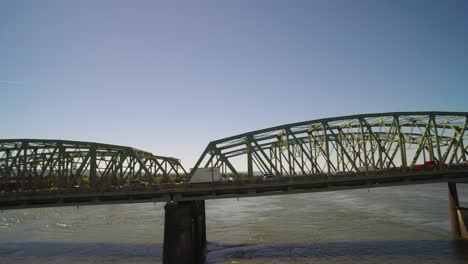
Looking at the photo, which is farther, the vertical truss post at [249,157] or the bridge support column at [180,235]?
the vertical truss post at [249,157]

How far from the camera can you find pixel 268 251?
122ft

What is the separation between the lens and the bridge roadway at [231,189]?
3403cm

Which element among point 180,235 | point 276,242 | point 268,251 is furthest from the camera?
point 276,242

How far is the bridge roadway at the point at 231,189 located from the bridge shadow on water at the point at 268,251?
7451 millimetres

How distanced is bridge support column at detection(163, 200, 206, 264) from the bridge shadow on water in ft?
13.1

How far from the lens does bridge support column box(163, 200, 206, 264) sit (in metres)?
30.9

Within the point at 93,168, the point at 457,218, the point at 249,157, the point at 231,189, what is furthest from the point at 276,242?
the point at 93,168

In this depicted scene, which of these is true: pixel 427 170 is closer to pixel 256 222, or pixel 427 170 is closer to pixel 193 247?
pixel 193 247

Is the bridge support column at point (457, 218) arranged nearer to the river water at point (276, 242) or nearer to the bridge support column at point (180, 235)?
the river water at point (276, 242)

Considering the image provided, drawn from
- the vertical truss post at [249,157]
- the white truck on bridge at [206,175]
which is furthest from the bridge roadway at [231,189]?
the white truck on bridge at [206,175]

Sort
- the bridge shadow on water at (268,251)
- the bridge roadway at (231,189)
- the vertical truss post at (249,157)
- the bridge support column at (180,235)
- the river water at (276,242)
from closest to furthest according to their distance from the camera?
1. the bridge support column at (180,235)
2. the bridge roadway at (231,189)
3. the bridge shadow on water at (268,251)
4. the river water at (276,242)
5. the vertical truss post at (249,157)

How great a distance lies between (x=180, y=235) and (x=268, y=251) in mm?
12139

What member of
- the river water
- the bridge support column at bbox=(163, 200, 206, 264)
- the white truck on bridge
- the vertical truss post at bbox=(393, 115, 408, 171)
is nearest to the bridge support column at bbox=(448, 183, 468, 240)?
the river water

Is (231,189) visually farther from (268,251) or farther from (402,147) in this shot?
(402,147)
